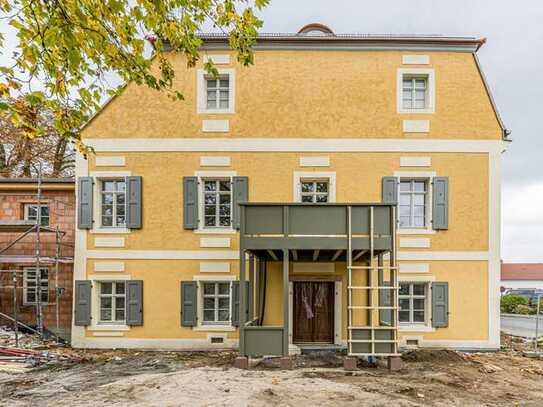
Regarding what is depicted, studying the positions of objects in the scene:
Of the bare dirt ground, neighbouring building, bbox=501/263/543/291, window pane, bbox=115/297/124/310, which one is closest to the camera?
the bare dirt ground

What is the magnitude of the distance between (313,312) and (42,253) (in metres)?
7.73

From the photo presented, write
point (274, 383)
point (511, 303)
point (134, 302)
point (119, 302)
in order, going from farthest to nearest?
1. point (511, 303)
2. point (119, 302)
3. point (134, 302)
4. point (274, 383)

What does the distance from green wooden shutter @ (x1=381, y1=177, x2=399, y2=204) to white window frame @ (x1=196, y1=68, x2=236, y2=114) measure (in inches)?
175

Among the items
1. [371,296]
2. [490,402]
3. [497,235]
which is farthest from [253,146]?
[490,402]

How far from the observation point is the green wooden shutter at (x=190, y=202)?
404 inches

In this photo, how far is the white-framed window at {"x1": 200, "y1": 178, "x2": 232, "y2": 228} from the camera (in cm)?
1046

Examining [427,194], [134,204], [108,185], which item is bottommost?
[134,204]

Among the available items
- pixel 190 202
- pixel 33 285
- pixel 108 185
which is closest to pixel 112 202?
pixel 108 185

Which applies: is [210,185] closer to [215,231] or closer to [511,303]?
[215,231]

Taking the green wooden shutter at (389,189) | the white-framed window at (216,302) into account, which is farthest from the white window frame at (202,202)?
the green wooden shutter at (389,189)

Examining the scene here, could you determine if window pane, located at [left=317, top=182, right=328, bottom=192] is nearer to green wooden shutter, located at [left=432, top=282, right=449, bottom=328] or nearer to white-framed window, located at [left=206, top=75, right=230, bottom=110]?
white-framed window, located at [left=206, top=75, right=230, bottom=110]

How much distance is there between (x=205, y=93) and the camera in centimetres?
1060

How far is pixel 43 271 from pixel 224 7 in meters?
9.61

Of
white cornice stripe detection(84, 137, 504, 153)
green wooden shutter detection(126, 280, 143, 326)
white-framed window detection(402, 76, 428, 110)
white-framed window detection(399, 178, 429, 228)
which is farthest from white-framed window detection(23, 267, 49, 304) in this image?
white-framed window detection(402, 76, 428, 110)
